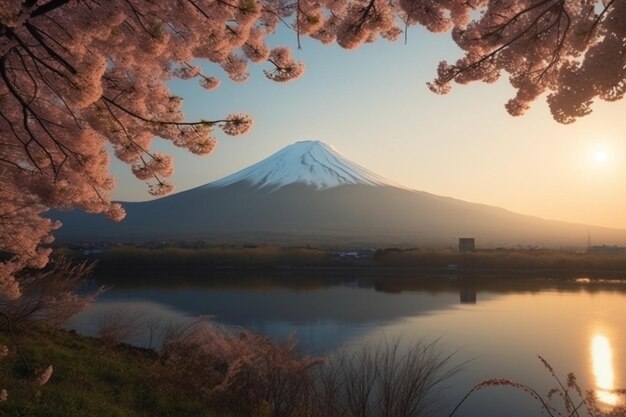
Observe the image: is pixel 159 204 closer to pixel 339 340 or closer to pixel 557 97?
pixel 339 340

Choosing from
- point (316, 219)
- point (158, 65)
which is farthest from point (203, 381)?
point (316, 219)

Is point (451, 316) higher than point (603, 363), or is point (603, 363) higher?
point (451, 316)

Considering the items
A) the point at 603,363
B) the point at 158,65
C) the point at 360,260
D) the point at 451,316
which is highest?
the point at 158,65

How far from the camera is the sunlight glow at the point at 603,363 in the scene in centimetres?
796

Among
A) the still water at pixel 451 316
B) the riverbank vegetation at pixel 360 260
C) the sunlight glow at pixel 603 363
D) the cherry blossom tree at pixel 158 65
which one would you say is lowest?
the sunlight glow at pixel 603 363

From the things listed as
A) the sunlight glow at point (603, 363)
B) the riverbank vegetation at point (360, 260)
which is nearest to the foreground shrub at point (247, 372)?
the sunlight glow at point (603, 363)

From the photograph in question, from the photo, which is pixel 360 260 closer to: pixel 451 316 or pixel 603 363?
pixel 451 316

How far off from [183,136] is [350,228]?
73002mm

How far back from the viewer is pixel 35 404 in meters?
4.15

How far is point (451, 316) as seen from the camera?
13969 millimetres

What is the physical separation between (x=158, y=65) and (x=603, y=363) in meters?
8.72

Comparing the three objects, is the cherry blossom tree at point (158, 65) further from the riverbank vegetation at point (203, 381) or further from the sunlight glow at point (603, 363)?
the sunlight glow at point (603, 363)

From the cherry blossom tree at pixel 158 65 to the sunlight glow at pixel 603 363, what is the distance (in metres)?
4.71

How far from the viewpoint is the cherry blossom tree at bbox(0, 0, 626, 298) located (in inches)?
107
